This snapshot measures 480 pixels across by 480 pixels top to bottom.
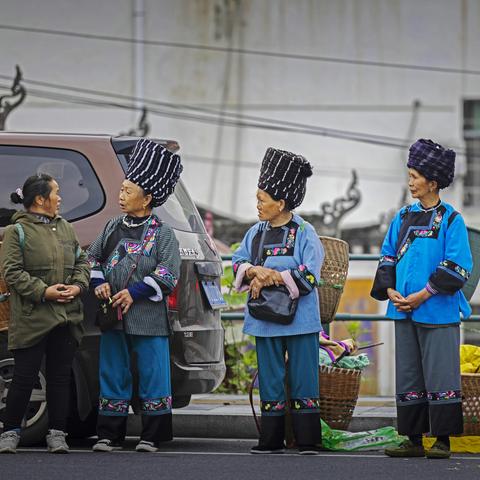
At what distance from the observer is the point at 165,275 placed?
798cm

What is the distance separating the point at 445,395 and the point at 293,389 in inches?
34.5

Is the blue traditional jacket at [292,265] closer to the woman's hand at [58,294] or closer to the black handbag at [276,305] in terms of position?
the black handbag at [276,305]

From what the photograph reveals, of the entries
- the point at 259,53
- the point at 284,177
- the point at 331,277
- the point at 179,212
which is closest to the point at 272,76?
the point at 259,53

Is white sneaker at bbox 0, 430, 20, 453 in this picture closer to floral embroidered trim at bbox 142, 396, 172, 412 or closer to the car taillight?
floral embroidered trim at bbox 142, 396, 172, 412

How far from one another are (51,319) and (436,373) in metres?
2.21

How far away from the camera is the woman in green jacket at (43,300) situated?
7859 millimetres

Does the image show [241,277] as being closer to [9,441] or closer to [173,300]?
[173,300]

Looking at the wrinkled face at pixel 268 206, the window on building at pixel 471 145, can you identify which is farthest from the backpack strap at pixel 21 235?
the window on building at pixel 471 145

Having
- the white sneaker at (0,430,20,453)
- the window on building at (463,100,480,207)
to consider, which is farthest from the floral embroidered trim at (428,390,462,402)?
the window on building at (463,100,480,207)

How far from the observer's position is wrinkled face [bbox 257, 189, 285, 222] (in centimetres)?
819

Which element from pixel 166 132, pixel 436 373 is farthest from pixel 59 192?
pixel 166 132

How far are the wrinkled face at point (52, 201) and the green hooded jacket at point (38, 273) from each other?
0.05 meters

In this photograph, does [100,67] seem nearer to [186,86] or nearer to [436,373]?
[186,86]

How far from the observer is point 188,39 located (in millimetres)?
29719
